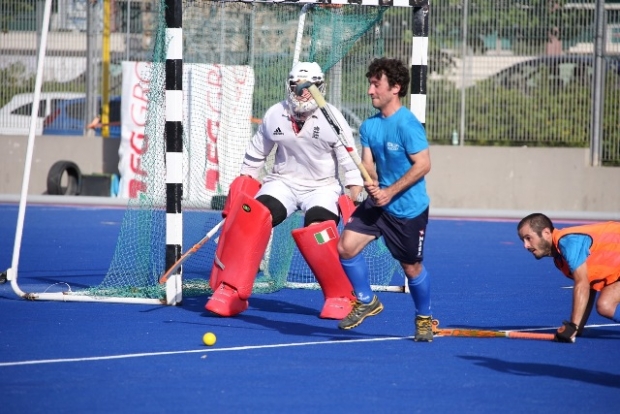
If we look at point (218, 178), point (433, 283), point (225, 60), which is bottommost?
point (433, 283)

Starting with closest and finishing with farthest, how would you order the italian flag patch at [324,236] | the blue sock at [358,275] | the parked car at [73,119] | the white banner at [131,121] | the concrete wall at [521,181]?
the blue sock at [358,275]
the italian flag patch at [324,236]
the concrete wall at [521,181]
the white banner at [131,121]
the parked car at [73,119]

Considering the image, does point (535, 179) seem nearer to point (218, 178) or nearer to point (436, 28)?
point (436, 28)

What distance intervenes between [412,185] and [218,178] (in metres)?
4.58

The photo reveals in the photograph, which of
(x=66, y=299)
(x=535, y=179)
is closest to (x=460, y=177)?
(x=535, y=179)

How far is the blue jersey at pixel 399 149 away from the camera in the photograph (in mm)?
7383

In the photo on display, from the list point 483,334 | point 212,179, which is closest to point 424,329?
point 483,334

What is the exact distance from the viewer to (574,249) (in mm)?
Answer: 7230

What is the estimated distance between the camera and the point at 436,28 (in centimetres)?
1953

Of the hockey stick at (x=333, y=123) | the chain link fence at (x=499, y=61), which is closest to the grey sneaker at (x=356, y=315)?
the hockey stick at (x=333, y=123)

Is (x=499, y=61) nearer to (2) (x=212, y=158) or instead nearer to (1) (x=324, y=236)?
(2) (x=212, y=158)

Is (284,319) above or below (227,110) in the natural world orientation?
below

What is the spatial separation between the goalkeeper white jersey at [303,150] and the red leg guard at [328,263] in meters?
0.52

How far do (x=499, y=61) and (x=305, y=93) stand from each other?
11.4 m

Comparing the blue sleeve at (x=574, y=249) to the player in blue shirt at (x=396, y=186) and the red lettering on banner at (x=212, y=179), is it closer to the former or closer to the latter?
the player in blue shirt at (x=396, y=186)
